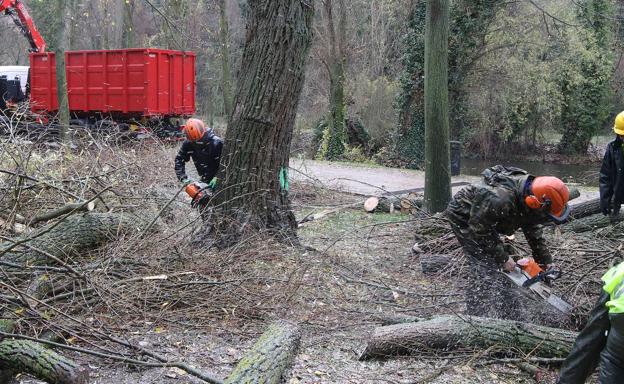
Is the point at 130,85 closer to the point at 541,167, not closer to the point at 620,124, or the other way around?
the point at 620,124

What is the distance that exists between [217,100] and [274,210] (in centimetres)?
2130

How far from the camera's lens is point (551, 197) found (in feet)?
13.5

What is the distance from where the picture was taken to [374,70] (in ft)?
65.5

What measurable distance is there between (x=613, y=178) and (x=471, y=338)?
3.88 metres

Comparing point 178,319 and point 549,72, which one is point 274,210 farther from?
point 549,72

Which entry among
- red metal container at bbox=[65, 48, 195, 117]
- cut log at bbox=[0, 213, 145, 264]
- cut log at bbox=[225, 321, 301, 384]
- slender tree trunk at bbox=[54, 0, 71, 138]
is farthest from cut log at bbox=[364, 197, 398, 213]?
red metal container at bbox=[65, 48, 195, 117]

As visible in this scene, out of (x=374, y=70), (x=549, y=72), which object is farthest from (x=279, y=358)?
→ (x=549, y=72)

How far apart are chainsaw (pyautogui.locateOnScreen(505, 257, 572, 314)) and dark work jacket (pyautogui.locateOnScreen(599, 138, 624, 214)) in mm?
2801

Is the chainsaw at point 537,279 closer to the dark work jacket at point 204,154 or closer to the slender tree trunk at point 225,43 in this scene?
the dark work jacket at point 204,154

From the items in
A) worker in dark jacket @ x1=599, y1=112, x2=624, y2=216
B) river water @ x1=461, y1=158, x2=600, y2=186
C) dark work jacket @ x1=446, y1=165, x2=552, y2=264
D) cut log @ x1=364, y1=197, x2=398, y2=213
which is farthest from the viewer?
river water @ x1=461, y1=158, x2=600, y2=186

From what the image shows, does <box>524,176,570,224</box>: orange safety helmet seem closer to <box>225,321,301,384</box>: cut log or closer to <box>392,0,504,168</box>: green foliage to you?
<box>225,321,301,384</box>: cut log

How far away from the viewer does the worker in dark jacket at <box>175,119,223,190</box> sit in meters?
6.58

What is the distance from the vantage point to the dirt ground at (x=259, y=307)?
3697mm

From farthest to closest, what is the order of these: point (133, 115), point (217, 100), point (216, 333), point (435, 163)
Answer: point (217, 100) < point (133, 115) < point (435, 163) < point (216, 333)
